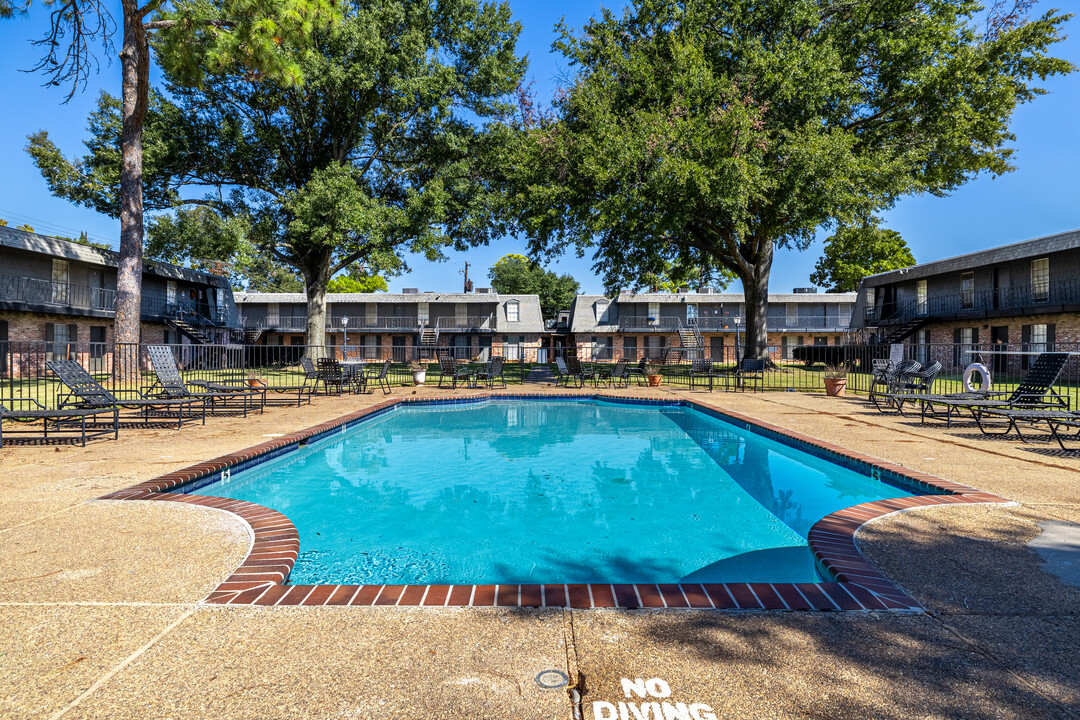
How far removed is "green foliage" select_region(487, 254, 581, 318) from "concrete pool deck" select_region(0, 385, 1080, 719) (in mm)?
50535

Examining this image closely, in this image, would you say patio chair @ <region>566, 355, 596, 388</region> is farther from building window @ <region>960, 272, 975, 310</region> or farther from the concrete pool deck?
building window @ <region>960, 272, 975, 310</region>

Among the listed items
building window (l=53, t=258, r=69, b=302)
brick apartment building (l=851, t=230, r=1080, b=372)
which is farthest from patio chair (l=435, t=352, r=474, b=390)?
building window (l=53, t=258, r=69, b=302)

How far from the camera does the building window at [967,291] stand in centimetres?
2620

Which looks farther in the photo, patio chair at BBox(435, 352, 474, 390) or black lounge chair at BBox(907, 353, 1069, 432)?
patio chair at BBox(435, 352, 474, 390)

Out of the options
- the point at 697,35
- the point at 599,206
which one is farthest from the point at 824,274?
the point at 599,206

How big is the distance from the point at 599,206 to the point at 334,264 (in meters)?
12.6

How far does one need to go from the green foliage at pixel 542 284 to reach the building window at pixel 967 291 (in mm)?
32431

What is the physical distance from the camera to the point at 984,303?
25.3 metres

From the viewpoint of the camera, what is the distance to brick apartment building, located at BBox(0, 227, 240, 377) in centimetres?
2169

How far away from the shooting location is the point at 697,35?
59.2ft

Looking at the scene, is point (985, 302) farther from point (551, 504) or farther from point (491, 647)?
point (491, 647)

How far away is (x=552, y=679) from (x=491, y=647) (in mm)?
318

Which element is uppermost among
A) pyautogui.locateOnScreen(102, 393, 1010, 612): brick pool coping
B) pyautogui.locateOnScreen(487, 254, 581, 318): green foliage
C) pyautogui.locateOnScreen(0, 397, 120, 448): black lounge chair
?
pyautogui.locateOnScreen(487, 254, 581, 318): green foliage

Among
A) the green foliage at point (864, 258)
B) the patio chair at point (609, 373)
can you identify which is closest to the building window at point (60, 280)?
the patio chair at point (609, 373)
